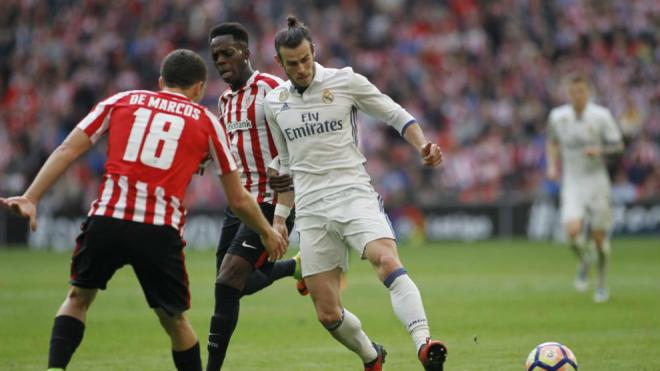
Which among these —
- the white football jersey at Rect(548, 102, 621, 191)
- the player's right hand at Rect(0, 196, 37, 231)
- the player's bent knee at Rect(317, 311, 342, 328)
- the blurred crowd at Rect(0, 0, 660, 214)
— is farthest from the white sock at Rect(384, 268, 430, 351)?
the blurred crowd at Rect(0, 0, 660, 214)

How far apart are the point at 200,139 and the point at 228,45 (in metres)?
2.00

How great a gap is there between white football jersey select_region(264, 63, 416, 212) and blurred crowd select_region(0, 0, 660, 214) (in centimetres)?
1860

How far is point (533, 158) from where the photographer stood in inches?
1086

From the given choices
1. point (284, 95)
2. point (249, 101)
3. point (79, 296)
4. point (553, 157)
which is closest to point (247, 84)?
point (249, 101)

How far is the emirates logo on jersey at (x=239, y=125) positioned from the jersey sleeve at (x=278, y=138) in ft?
1.55

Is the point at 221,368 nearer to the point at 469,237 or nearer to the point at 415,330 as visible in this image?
the point at 415,330

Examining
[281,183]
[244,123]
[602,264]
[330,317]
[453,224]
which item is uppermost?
[244,123]

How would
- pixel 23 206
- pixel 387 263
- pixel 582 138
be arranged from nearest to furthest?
pixel 23 206, pixel 387 263, pixel 582 138

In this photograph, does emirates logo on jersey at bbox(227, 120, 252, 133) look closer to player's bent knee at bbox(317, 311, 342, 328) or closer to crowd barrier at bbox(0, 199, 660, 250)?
player's bent knee at bbox(317, 311, 342, 328)

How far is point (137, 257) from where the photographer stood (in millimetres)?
6793

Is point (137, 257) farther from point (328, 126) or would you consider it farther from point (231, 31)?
point (231, 31)

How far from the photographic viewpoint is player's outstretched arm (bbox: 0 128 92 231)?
262 inches

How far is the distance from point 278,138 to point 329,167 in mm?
524

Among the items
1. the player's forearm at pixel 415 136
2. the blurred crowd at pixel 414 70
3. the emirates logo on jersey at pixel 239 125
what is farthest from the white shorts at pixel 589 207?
the blurred crowd at pixel 414 70
